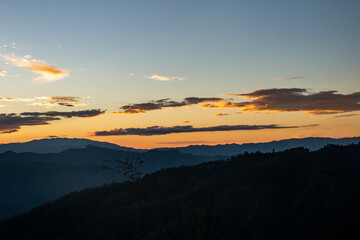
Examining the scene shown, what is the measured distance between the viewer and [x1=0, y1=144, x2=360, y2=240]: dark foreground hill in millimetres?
57156

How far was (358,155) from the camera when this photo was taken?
93.1m

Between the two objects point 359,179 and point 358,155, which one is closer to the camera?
point 359,179

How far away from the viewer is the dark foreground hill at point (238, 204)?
57.2 m

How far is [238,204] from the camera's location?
6944 cm

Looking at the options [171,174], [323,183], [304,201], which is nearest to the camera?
[304,201]

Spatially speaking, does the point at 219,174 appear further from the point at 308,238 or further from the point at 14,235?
the point at 14,235

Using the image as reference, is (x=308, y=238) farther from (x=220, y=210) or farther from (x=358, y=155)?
(x=358, y=155)

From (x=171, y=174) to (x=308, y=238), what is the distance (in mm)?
→ 70459

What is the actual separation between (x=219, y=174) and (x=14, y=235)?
204ft

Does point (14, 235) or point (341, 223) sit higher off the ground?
point (341, 223)

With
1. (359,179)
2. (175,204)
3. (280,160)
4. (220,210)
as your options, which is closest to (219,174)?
(280,160)

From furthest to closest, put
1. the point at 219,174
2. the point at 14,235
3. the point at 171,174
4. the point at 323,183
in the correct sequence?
the point at 171,174 → the point at 219,174 → the point at 14,235 → the point at 323,183

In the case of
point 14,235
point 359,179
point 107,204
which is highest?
point 359,179

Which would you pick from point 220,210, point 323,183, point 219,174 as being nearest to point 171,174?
point 219,174
